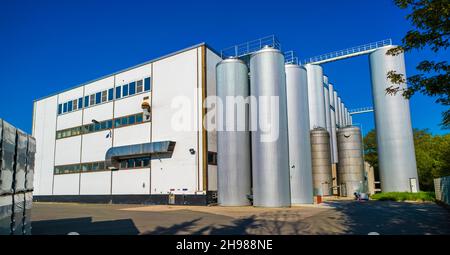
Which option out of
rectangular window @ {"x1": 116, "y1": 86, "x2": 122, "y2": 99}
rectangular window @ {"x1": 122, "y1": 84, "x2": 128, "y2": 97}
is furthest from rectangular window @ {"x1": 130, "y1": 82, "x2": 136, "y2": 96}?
rectangular window @ {"x1": 116, "y1": 86, "x2": 122, "y2": 99}

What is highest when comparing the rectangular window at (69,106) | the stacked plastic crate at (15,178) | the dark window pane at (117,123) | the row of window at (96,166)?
the rectangular window at (69,106)

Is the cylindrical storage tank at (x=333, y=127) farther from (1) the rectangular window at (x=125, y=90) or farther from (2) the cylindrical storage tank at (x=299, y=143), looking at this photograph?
(1) the rectangular window at (x=125, y=90)

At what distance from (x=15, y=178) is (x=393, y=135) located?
1490 inches

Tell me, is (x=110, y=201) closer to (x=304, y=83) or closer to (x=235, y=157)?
(x=235, y=157)

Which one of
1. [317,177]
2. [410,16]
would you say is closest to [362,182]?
[317,177]

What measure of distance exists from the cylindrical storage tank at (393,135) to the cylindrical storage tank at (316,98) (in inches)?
357

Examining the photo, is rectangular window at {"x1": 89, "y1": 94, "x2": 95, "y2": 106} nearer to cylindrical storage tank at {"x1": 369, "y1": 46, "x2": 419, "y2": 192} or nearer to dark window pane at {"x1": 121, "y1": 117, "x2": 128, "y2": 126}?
dark window pane at {"x1": 121, "y1": 117, "x2": 128, "y2": 126}

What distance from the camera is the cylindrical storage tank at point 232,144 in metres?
26.9

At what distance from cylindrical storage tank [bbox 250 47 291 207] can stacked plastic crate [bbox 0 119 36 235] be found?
1837cm

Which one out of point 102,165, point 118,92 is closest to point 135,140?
point 102,165

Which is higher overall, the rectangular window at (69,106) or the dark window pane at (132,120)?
the rectangular window at (69,106)

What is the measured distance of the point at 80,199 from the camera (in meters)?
37.8

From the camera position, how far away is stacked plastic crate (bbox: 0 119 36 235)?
21.5 feet

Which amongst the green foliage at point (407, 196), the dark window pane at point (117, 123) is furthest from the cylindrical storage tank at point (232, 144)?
the green foliage at point (407, 196)
